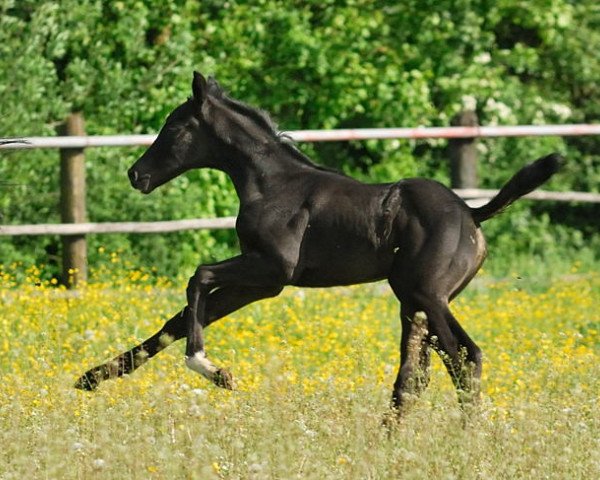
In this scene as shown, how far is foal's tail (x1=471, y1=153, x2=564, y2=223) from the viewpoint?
6.58 metres

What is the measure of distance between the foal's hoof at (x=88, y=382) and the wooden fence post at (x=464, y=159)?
5.47 meters

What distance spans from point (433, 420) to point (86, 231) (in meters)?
5.37

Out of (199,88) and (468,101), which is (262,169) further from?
(468,101)

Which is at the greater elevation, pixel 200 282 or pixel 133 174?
pixel 133 174

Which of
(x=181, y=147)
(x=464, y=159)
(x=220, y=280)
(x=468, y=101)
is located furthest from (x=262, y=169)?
(x=468, y=101)

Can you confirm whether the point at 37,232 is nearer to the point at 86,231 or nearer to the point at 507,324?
the point at 86,231

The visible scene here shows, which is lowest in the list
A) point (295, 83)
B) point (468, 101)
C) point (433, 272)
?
point (468, 101)

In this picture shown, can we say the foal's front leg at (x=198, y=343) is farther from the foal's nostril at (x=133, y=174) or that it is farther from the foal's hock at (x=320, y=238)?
the foal's nostril at (x=133, y=174)

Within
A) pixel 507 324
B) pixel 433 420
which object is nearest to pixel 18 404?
pixel 433 420

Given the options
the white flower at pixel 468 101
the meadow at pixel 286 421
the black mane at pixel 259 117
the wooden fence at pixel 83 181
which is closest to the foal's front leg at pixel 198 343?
the meadow at pixel 286 421

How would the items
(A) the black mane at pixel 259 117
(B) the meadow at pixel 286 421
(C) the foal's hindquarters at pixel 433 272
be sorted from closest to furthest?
(B) the meadow at pixel 286 421 → (C) the foal's hindquarters at pixel 433 272 → (A) the black mane at pixel 259 117

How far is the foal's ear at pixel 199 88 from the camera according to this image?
22.9ft

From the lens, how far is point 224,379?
Result: 252 inches

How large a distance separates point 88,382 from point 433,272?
1.62m
